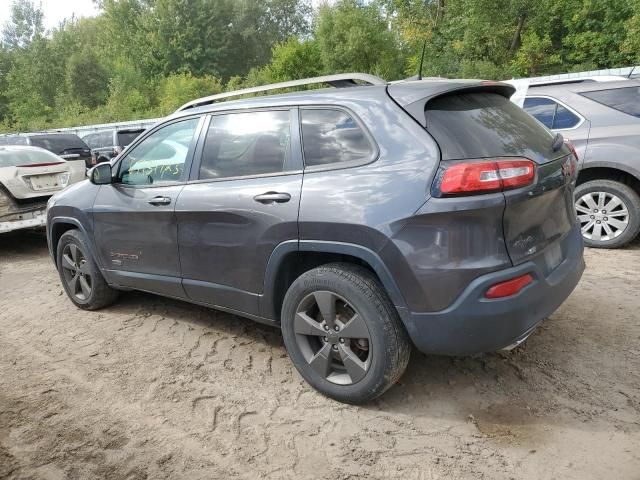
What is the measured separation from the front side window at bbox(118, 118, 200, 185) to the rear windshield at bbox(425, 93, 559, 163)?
183cm

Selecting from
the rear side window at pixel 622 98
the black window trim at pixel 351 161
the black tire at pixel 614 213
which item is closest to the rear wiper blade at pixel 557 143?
the black window trim at pixel 351 161

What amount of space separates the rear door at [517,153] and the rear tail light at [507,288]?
0.09 metres

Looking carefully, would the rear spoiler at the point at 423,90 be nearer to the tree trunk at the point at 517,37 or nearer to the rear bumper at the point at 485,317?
the rear bumper at the point at 485,317

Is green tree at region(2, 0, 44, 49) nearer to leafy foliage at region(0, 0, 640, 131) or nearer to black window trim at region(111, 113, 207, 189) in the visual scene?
leafy foliage at region(0, 0, 640, 131)

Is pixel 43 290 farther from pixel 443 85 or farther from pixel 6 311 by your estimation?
pixel 443 85

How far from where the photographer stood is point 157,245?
12.2ft

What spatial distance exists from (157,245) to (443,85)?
2304 mm

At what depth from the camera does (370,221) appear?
255cm

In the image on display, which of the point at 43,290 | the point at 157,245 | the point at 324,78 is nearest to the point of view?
the point at 324,78

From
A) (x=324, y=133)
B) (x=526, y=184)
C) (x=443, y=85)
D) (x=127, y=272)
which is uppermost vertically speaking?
(x=443, y=85)

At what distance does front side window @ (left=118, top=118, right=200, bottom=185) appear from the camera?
11.9ft

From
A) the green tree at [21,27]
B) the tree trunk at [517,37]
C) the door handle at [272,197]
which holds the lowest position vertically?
the door handle at [272,197]

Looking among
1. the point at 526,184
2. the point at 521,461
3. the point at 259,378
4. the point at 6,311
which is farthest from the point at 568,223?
the point at 6,311

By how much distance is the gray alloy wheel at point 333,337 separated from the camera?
108 inches
